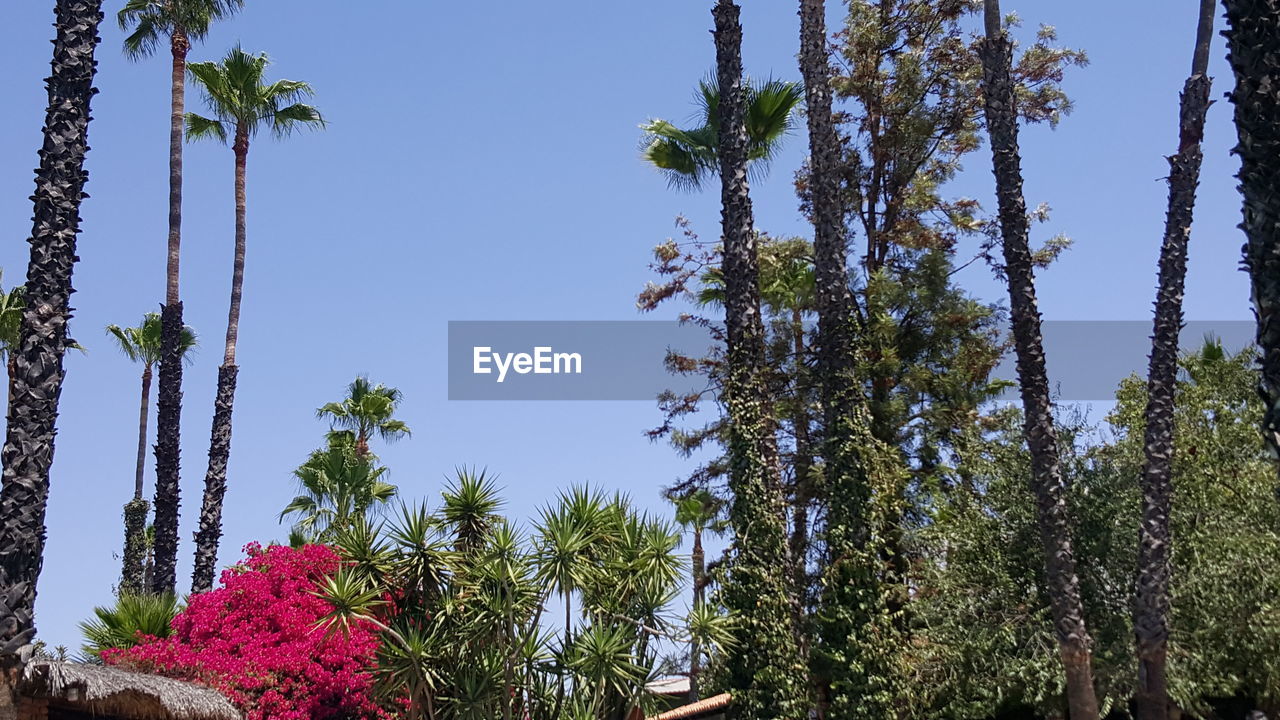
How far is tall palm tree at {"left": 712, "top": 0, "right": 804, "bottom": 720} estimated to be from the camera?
59.7 ft

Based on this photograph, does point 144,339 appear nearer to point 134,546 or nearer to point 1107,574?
point 134,546

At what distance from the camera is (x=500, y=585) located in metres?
17.6

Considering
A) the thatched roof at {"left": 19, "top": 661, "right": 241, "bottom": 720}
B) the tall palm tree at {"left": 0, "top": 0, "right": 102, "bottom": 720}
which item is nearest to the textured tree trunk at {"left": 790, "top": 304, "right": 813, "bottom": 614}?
the thatched roof at {"left": 19, "top": 661, "right": 241, "bottom": 720}

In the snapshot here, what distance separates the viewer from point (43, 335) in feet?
44.7

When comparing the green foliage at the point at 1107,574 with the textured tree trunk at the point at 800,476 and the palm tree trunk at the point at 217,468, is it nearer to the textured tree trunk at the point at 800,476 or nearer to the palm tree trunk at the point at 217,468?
the textured tree trunk at the point at 800,476

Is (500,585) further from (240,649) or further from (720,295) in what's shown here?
(720,295)

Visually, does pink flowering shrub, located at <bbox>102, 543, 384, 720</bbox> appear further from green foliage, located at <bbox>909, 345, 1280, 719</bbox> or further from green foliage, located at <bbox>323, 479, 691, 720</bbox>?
green foliage, located at <bbox>909, 345, 1280, 719</bbox>

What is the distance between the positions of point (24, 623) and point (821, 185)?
46.5 feet

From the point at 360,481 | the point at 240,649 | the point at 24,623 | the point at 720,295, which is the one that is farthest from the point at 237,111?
the point at 24,623

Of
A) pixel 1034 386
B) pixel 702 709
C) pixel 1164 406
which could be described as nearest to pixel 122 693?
pixel 702 709

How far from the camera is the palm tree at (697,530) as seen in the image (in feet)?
63.4

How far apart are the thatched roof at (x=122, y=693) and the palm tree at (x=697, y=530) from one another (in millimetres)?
7353

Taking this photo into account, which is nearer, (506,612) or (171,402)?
(506,612)

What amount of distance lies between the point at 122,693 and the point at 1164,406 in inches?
600
